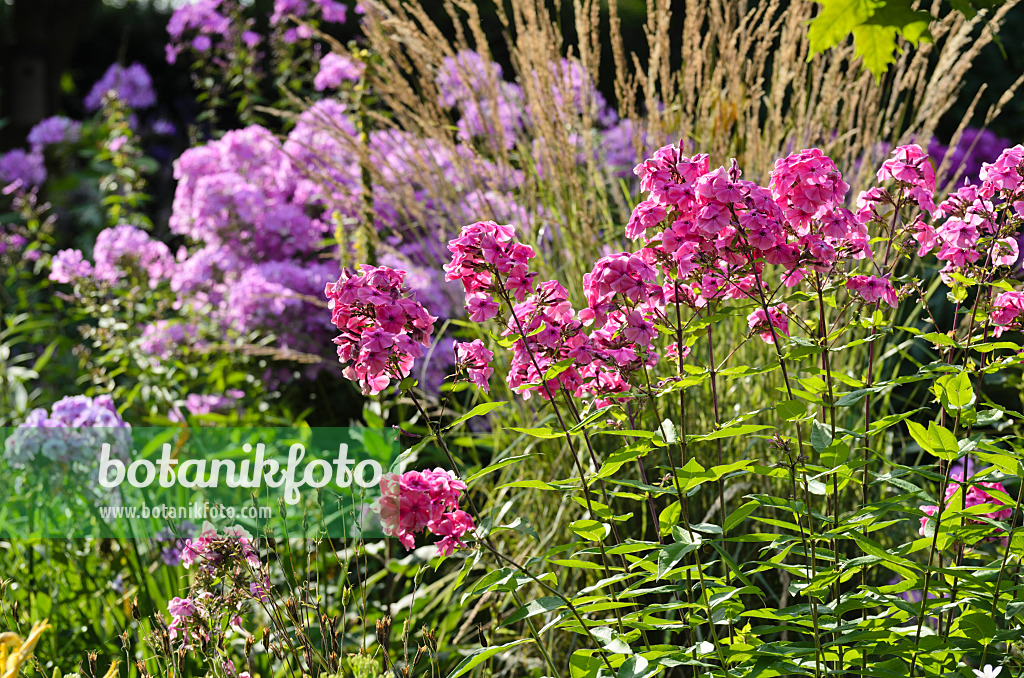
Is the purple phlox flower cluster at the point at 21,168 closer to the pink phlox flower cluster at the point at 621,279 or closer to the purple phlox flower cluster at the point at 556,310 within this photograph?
the purple phlox flower cluster at the point at 556,310

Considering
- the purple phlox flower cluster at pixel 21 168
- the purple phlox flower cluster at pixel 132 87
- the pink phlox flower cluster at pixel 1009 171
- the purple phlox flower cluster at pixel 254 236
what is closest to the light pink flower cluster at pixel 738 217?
the pink phlox flower cluster at pixel 1009 171

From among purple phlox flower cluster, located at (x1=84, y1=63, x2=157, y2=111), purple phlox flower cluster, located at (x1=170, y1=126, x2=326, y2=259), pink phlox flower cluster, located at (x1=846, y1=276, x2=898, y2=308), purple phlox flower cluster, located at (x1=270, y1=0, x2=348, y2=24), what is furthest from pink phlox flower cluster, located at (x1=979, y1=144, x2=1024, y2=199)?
purple phlox flower cluster, located at (x1=84, y1=63, x2=157, y2=111)

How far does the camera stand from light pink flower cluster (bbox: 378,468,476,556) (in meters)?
1.20

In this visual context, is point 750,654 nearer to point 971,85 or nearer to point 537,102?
point 537,102

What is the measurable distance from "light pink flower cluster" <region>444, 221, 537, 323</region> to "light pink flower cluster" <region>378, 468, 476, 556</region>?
227 millimetres

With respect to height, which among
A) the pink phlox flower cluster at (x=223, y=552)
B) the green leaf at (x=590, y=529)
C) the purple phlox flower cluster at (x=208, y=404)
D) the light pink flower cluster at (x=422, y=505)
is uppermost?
the light pink flower cluster at (x=422, y=505)

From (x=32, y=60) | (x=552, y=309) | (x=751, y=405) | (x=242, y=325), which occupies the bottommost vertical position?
(x=751, y=405)

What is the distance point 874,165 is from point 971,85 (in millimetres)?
3459

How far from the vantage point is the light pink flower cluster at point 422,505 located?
47.3 inches

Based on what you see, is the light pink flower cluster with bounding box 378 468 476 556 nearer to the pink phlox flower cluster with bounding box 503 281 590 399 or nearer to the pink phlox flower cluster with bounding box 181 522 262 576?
the pink phlox flower cluster with bounding box 503 281 590 399

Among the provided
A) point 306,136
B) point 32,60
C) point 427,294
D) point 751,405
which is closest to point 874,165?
point 751,405

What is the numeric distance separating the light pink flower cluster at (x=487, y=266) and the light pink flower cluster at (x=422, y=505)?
227 millimetres

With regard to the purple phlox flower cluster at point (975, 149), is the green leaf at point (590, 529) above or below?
above

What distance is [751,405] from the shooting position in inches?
84.3
